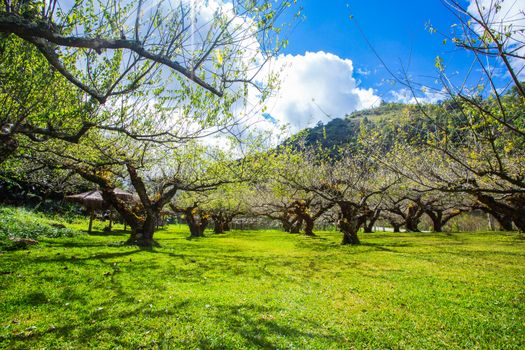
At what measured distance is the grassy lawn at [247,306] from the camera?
18.2 ft

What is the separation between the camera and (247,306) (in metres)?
7.51

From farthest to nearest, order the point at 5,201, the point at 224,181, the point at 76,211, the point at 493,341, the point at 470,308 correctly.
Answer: the point at 76,211, the point at 5,201, the point at 224,181, the point at 470,308, the point at 493,341

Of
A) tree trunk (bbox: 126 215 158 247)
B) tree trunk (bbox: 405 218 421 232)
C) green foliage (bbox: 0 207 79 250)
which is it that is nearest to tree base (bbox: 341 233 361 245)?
tree trunk (bbox: 126 215 158 247)

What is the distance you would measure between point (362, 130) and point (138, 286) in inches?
554

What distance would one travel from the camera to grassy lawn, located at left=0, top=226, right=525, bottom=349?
555 centimetres

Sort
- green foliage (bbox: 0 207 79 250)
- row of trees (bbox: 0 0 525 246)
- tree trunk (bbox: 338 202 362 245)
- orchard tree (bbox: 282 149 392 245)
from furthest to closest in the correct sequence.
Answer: tree trunk (bbox: 338 202 362 245)
orchard tree (bbox: 282 149 392 245)
green foliage (bbox: 0 207 79 250)
row of trees (bbox: 0 0 525 246)

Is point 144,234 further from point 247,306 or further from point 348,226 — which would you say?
point 348,226

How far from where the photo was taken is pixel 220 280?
1036cm

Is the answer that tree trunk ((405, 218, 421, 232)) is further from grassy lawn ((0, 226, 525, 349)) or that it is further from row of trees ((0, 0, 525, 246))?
grassy lawn ((0, 226, 525, 349))

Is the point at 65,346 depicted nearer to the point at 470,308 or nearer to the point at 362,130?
the point at 470,308

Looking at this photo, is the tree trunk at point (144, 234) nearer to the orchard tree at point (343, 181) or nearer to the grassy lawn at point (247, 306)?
the grassy lawn at point (247, 306)

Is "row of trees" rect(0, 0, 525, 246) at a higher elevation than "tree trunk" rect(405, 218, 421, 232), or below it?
higher

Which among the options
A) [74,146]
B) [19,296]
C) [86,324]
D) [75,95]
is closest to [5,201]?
[74,146]

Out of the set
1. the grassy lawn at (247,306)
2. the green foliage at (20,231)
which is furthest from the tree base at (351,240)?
the green foliage at (20,231)
